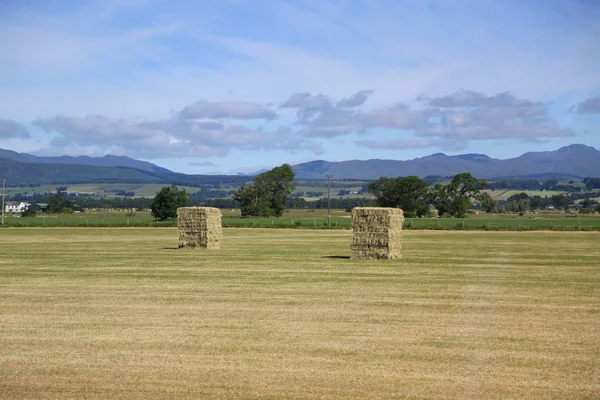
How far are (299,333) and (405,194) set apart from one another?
118 m

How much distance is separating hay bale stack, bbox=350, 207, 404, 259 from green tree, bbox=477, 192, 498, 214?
103 meters

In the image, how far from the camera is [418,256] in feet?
108

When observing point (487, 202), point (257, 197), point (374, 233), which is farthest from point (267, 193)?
point (374, 233)

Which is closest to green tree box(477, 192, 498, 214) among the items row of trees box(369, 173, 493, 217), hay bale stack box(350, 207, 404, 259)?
row of trees box(369, 173, 493, 217)

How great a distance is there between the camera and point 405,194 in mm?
130750

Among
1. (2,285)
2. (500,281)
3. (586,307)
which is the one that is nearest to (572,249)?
(500,281)

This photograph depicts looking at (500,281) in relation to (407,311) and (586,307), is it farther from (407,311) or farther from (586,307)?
(407,311)

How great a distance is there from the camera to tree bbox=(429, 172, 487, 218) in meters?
123

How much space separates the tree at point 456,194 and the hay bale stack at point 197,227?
293 ft

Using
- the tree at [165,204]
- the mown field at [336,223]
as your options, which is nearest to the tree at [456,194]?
the mown field at [336,223]

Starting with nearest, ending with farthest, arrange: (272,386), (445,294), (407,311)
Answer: (272,386), (407,311), (445,294)

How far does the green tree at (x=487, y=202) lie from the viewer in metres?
131

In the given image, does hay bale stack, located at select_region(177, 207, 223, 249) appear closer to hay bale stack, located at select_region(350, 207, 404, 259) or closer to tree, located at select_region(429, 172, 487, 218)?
hay bale stack, located at select_region(350, 207, 404, 259)

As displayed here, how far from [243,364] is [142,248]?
28.2 meters
